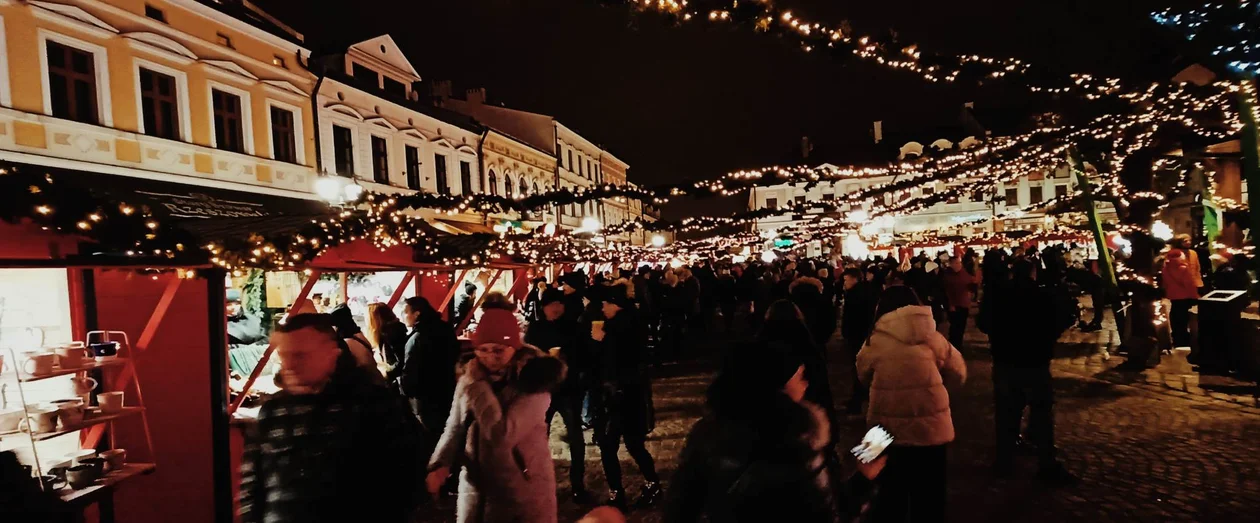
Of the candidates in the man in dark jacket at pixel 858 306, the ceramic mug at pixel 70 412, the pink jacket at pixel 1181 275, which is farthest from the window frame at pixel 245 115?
the pink jacket at pixel 1181 275

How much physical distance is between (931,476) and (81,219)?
5210 mm

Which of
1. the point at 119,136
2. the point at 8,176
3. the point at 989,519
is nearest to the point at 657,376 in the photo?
Answer: the point at 989,519

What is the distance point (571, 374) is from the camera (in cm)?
562

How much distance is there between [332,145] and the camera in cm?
1784

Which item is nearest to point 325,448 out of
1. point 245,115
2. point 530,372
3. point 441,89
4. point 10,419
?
point 530,372

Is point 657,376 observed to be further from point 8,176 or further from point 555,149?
point 555,149

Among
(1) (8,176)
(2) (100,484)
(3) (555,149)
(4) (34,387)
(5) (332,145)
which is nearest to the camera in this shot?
(1) (8,176)

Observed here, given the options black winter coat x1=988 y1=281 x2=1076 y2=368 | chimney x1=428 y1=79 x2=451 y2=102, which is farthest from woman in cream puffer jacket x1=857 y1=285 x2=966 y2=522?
chimney x1=428 y1=79 x2=451 y2=102

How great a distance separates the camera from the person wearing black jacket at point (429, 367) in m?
5.70

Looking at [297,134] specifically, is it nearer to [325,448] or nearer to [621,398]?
[621,398]

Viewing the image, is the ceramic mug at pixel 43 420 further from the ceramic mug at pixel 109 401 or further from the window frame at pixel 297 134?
the window frame at pixel 297 134

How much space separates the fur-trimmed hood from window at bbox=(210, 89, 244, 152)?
1384cm

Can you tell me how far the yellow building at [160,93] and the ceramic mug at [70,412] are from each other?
8.82 m

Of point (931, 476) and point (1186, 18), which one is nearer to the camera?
point (931, 476)
